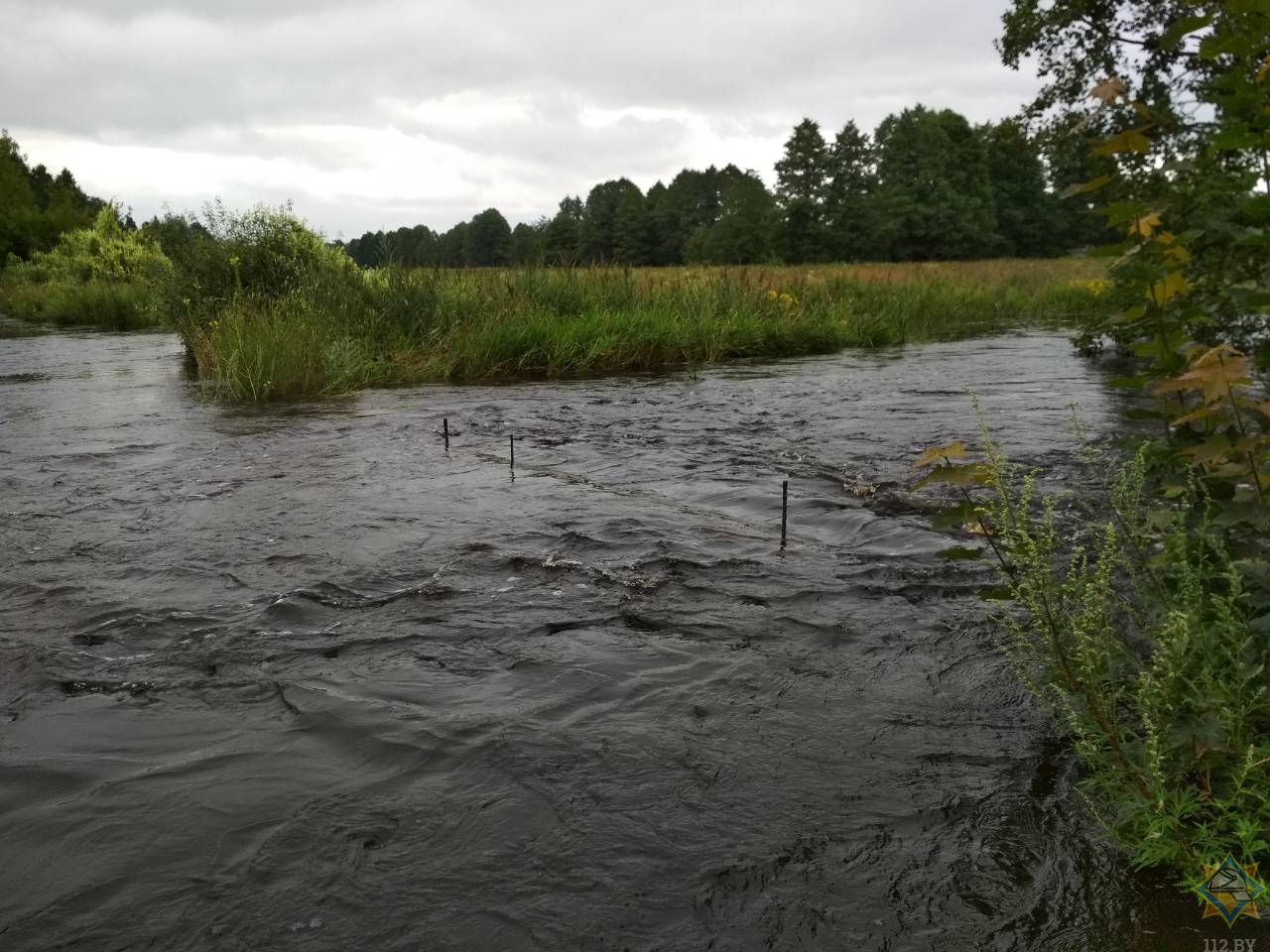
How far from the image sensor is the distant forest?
1957 inches

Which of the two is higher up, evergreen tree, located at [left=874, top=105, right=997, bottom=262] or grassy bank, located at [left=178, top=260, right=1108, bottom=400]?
→ evergreen tree, located at [left=874, top=105, right=997, bottom=262]

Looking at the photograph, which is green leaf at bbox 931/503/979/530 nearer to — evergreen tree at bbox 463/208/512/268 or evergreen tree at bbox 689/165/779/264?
evergreen tree at bbox 689/165/779/264

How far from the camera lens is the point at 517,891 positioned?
210 centimetres

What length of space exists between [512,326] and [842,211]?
52.8m

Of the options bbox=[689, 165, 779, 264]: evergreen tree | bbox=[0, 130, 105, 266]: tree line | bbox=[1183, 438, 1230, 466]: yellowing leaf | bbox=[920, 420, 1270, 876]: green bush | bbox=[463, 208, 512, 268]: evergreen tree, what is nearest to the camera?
bbox=[920, 420, 1270, 876]: green bush

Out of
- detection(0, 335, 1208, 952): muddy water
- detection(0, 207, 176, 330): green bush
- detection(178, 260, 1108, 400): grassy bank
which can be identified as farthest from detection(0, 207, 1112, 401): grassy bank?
detection(0, 207, 176, 330): green bush

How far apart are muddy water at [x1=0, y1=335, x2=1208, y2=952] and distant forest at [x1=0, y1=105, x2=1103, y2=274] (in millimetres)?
38984

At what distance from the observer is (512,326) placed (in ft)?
40.3

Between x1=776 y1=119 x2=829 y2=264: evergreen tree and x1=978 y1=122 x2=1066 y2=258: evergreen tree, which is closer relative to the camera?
x1=776 y1=119 x2=829 y2=264: evergreen tree

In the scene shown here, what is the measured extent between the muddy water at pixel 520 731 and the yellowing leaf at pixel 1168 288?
4.21 ft

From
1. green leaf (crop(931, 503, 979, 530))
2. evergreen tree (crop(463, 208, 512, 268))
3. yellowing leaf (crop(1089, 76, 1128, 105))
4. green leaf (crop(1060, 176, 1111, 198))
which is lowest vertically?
green leaf (crop(931, 503, 979, 530))

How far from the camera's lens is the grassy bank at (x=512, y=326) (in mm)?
10734

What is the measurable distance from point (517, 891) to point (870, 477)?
14.5 ft

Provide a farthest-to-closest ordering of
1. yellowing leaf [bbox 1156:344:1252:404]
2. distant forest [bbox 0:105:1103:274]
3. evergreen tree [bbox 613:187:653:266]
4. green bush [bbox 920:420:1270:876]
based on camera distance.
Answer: evergreen tree [bbox 613:187:653:266]
distant forest [bbox 0:105:1103:274]
yellowing leaf [bbox 1156:344:1252:404]
green bush [bbox 920:420:1270:876]
